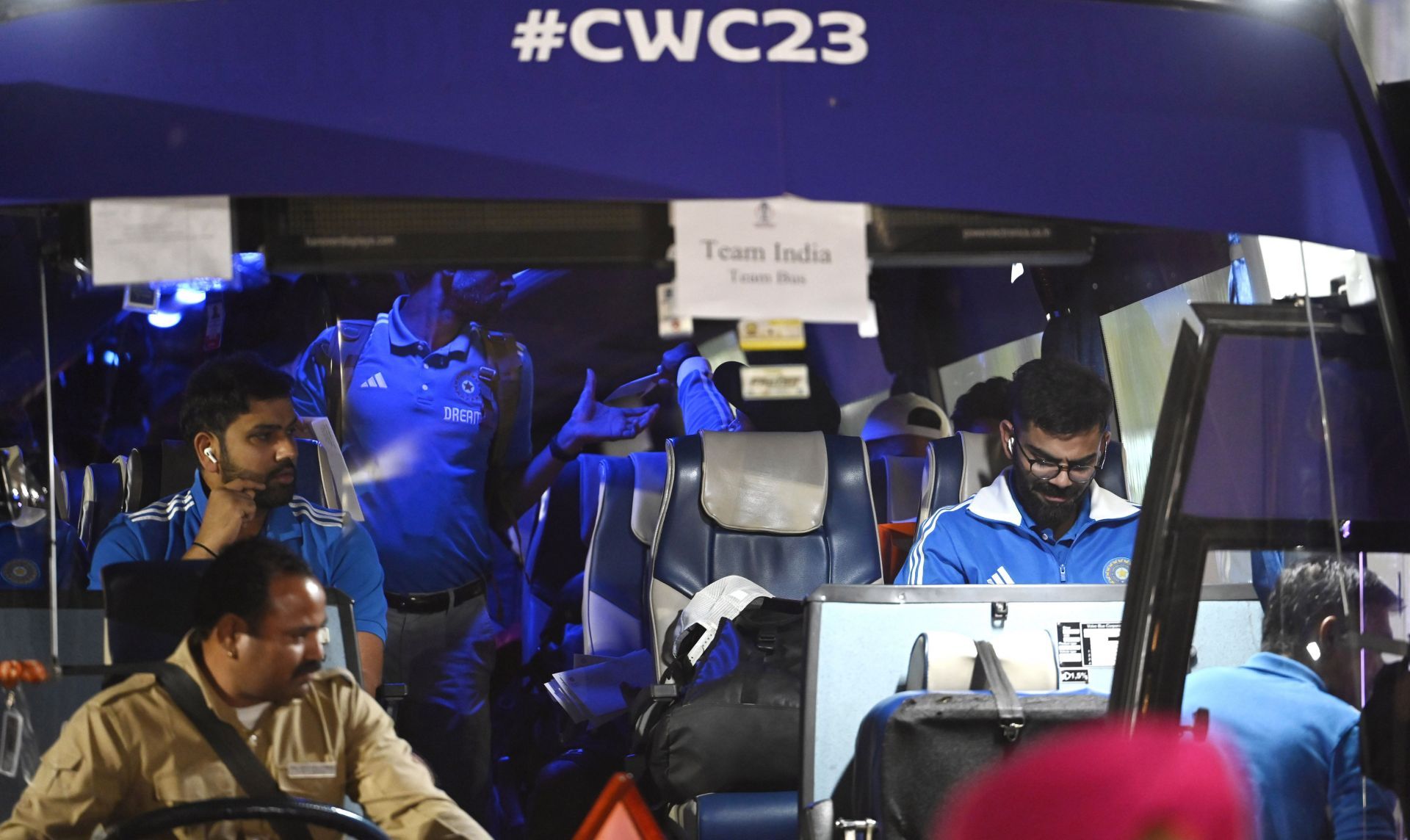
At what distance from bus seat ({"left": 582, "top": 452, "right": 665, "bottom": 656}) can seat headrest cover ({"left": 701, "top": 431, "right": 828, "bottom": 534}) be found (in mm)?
282

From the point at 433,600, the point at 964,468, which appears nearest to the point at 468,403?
the point at 433,600

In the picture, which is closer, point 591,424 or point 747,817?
point 747,817

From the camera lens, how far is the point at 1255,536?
7.42ft

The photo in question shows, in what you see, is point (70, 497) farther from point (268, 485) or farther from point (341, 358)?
point (341, 358)

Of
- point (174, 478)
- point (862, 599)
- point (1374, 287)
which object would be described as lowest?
point (862, 599)

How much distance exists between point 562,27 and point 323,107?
0.39 meters

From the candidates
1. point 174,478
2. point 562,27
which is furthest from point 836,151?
point 174,478

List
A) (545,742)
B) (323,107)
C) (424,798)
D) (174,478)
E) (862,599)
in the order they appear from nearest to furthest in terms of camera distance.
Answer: (323,107)
(424,798)
(862,599)
(174,478)
(545,742)

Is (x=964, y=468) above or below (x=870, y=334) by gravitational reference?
below

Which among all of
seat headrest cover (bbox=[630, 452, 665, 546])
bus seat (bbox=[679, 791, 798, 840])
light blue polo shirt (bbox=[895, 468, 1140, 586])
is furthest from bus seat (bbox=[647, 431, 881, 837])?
bus seat (bbox=[679, 791, 798, 840])

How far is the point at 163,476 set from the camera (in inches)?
129

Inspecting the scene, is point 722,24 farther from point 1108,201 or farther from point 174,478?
point 174,478

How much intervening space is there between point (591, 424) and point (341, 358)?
1085 millimetres

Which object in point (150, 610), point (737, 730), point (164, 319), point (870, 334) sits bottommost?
point (737, 730)
